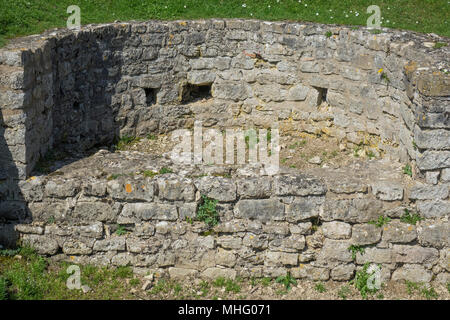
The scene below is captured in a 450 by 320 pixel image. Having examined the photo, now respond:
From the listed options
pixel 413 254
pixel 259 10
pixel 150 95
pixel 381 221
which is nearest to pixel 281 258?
pixel 381 221

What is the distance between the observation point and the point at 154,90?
10195mm

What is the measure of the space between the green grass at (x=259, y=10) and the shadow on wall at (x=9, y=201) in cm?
320

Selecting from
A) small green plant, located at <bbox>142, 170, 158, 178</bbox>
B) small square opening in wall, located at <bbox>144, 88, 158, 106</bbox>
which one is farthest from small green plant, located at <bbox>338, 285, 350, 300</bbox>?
small square opening in wall, located at <bbox>144, 88, 158, 106</bbox>

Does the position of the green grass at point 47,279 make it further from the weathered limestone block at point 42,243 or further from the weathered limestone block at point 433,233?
the weathered limestone block at point 433,233

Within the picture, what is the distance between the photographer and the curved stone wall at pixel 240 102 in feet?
22.0

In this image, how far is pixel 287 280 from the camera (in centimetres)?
679

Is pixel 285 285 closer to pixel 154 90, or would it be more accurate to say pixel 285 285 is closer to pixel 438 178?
pixel 438 178

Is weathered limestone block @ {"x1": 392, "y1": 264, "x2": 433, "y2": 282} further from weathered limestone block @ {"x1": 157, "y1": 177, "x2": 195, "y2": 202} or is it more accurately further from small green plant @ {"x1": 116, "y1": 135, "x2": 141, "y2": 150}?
small green plant @ {"x1": 116, "y1": 135, "x2": 141, "y2": 150}

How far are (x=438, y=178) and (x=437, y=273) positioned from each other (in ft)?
3.68

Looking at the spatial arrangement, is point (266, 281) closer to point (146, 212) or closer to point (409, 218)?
point (146, 212)

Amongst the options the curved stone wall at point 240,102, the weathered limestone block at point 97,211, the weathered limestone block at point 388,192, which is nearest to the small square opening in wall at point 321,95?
the curved stone wall at point 240,102

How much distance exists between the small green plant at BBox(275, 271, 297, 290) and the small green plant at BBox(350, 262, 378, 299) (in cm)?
73

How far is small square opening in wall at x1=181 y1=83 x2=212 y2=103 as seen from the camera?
10470mm

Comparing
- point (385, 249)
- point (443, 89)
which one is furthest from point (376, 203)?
point (443, 89)
